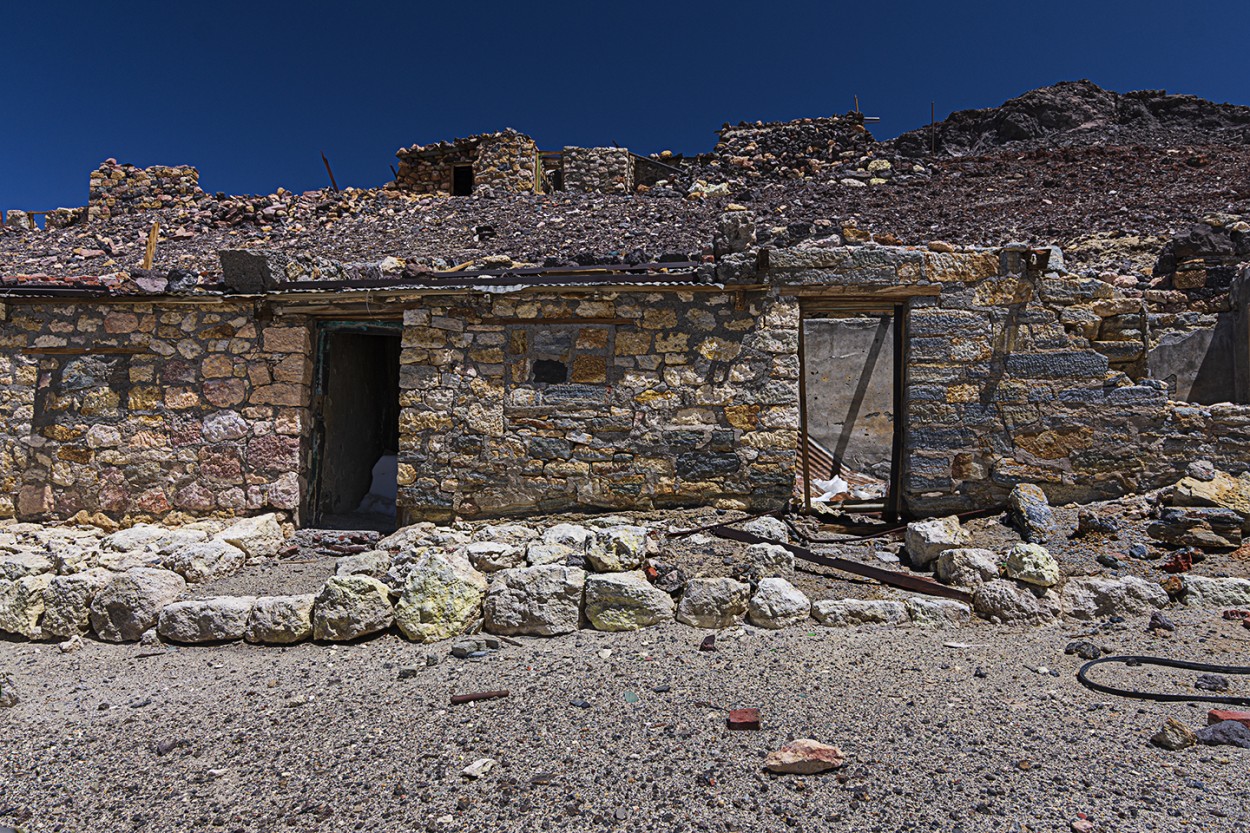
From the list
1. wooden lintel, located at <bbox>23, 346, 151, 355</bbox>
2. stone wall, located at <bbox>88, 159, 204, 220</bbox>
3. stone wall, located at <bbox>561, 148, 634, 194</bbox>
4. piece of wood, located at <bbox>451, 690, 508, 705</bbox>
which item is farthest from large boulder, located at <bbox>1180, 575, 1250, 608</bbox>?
stone wall, located at <bbox>88, 159, 204, 220</bbox>

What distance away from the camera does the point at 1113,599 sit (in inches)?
155

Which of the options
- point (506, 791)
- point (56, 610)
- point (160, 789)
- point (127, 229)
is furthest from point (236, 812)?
point (127, 229)

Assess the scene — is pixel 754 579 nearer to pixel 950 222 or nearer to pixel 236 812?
Result: pixel 236 812

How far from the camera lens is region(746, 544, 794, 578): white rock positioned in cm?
441

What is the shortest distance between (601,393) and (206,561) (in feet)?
9.98

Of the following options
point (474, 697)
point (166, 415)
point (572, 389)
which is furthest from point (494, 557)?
point (166, 415)

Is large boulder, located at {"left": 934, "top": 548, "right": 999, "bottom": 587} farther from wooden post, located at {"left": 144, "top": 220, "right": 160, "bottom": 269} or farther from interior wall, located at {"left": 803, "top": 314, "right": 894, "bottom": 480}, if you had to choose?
wooden post, located at {"left": 144, "top": 220, "right": 160, "bottom": 269}

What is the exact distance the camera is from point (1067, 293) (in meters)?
5.31

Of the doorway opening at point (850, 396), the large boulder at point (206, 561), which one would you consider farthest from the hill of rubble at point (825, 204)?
the large boulder at point (206, 561)

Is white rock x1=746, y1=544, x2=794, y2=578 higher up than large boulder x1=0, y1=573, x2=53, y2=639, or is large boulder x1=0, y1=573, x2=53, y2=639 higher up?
white rock x1=746, y1=544, x2=794, y2=578

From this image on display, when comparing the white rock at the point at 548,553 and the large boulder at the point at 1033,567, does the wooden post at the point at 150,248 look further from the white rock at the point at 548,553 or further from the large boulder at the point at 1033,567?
the large boulder at the point at 1033,567

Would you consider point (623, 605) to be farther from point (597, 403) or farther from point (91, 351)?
point (91, 351)

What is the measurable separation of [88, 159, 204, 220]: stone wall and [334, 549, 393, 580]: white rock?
14.8 metres

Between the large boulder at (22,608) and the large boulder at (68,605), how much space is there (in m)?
0.04
